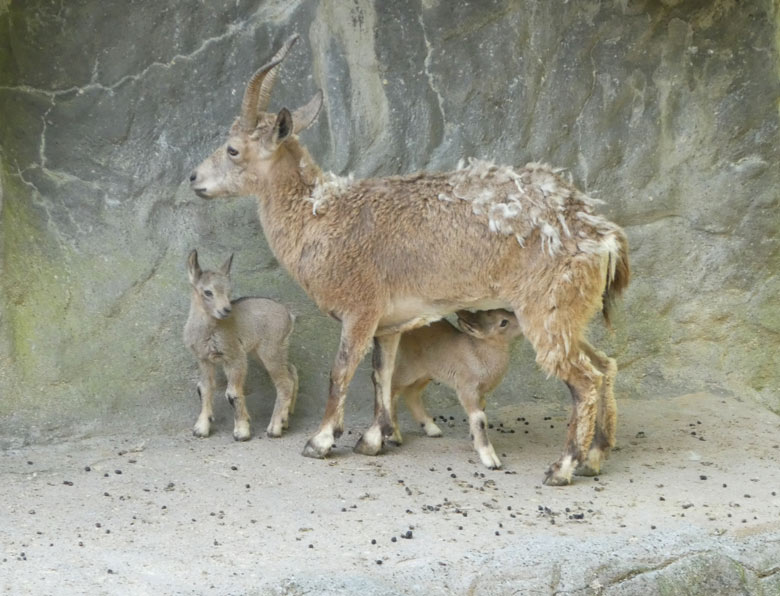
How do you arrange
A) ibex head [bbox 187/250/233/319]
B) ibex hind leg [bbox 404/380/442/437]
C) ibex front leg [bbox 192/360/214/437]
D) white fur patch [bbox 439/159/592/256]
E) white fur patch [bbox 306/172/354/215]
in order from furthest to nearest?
ibex hind leg [bbox 404/380/442/437]
ibex front leg [bbox 192/360/214/437]
ibex head [bbox 187/250/233/319]
white fur patch [bbox 306/172/354/215]
white fur patch [bbox 439/159/592/256]

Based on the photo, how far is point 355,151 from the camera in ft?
27.4

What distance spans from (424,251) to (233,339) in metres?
1.40

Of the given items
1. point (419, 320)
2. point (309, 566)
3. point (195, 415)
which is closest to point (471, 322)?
point (419, 320)

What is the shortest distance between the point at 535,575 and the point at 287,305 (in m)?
3.26

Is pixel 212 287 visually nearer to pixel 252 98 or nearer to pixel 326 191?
pixel 326 191

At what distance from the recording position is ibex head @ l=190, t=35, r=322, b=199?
7.42 meters

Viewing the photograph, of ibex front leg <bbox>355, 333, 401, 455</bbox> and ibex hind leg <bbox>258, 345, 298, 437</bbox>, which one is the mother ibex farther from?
ibex hind leg <bbox>258, 345, 298, 437</bbox>

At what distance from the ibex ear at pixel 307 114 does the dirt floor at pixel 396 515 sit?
197 centimetres

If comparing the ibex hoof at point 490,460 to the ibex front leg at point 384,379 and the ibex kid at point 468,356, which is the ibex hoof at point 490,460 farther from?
the ibex front leg at point 384,379

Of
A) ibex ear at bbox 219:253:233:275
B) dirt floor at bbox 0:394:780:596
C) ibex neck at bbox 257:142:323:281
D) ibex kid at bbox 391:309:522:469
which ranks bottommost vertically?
dirt floor at bbox 0:394:780:596

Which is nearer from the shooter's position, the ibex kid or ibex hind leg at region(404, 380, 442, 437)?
the ibex kid

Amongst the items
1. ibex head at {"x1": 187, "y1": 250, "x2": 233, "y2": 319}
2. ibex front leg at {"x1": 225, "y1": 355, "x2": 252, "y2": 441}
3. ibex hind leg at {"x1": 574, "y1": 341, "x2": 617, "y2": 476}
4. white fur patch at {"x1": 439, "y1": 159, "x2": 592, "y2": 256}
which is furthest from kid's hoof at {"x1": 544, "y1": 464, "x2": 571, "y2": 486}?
ibex head at {"x1": 187, "y1": 250, "x2": 233, "y2": 319}

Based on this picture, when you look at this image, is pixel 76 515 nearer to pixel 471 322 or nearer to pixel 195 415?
pixel 195 415

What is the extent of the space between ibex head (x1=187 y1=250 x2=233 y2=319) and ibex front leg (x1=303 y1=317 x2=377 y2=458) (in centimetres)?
78
